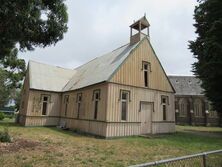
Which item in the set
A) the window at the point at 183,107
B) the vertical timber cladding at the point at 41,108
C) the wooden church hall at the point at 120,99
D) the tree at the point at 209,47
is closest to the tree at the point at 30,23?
the wooden church hall at the point at 120,99

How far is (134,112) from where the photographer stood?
15.4m

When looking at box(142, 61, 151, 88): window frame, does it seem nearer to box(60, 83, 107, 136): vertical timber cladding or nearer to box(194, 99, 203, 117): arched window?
box(60, 83, 107, 136): vertical timber cladding

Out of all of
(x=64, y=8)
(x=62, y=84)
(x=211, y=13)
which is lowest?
(x=62, y=84)

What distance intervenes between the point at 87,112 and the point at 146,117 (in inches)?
192

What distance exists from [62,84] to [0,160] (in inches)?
691

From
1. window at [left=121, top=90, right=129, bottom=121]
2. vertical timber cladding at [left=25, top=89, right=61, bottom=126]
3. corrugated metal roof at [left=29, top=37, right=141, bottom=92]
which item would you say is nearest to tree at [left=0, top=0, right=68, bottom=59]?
window at [left=121, top=90, right=129, bottom=121]

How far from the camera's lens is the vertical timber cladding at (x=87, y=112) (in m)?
14.4

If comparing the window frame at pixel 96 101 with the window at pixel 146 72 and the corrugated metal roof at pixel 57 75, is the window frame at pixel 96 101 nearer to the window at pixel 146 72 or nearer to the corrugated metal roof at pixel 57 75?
the window at pixel 146 72

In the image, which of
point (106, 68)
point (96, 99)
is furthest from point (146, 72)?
point (96, 99)

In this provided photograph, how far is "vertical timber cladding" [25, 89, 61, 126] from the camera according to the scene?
20.8 m

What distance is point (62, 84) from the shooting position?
2433cm

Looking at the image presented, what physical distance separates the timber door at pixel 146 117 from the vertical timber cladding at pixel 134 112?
0.33m

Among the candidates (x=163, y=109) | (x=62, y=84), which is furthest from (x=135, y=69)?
(x=62, y=84)

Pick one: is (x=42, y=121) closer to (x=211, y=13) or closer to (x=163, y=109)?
(x=163, y=109)
